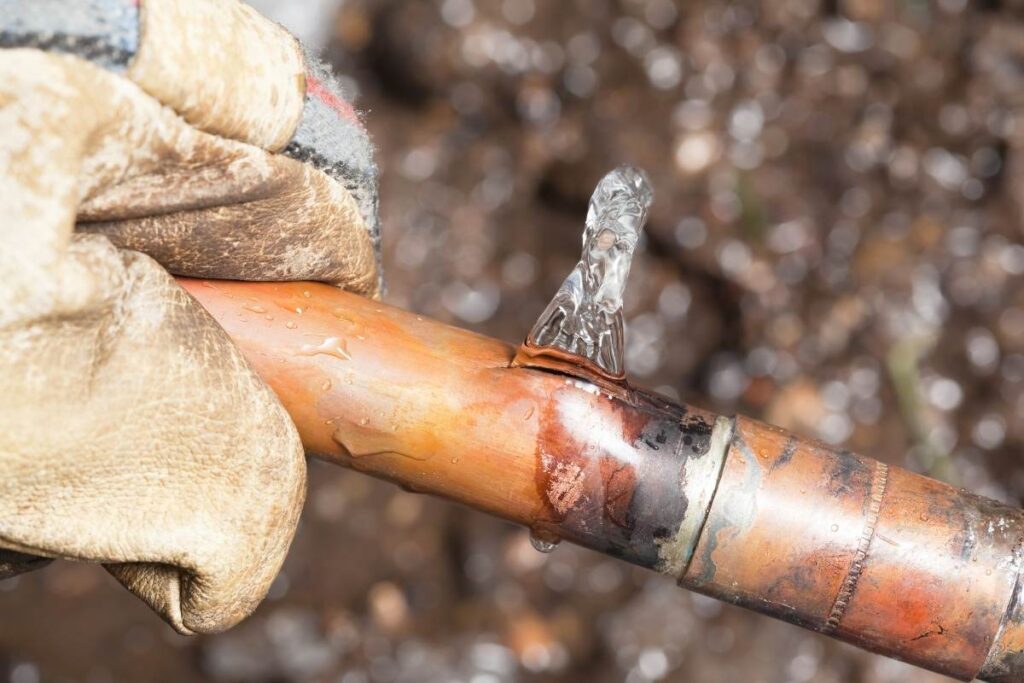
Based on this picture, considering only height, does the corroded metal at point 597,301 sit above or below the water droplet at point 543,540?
above

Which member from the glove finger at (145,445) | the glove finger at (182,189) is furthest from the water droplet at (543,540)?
the glove finger at (182,189)

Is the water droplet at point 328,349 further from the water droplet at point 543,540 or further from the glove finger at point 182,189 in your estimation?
the water droplet at point 543,540

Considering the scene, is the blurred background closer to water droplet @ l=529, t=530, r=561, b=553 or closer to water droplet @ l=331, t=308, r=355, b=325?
water droplet @ l=529, t=530, r=561, b=553

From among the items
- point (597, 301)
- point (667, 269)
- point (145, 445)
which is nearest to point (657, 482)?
point (597, 301)

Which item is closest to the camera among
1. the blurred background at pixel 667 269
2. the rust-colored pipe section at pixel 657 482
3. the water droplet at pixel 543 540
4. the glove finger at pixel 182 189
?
the glove finger at pixel 182 189

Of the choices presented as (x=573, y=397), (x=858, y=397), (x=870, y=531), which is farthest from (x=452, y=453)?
(x=858, y=397)

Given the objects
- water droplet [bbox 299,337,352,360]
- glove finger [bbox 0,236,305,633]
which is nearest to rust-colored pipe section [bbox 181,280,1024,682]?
water droplet [bbox 299,337,352,360]

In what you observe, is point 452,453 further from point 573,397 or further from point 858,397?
point 858,397
